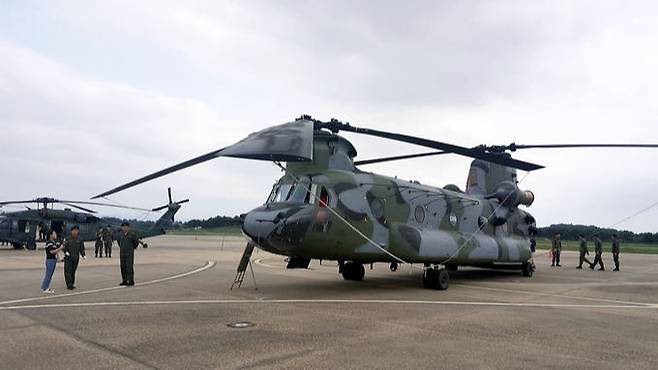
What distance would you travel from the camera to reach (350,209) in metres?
12.3

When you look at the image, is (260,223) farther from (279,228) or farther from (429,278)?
(429,278)

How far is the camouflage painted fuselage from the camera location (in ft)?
37.3

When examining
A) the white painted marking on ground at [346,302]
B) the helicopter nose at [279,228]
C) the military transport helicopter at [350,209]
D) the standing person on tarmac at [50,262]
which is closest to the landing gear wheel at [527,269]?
the military transport helicopter at [350,209]

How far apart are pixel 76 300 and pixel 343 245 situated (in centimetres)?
618

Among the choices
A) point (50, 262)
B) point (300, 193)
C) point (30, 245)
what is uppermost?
point (300, 193)

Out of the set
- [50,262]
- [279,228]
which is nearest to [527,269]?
[279,228]

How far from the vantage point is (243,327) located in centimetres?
766

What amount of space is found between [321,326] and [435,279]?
6.48 metres

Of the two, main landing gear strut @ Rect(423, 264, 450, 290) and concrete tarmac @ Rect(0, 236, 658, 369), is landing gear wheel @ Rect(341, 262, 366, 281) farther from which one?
main landing gear strut @ Rect(423, 264, 450, 290)

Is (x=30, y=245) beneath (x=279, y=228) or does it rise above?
beneath

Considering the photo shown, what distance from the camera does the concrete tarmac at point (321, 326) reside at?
5.84 meters

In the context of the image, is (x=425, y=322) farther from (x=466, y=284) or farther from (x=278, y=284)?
(x=466, y=284)

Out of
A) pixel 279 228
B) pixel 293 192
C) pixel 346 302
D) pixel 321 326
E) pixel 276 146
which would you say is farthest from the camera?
pixel 293 192

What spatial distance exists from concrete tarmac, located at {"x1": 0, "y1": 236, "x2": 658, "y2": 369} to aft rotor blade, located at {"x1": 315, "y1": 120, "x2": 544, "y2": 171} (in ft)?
11.1
